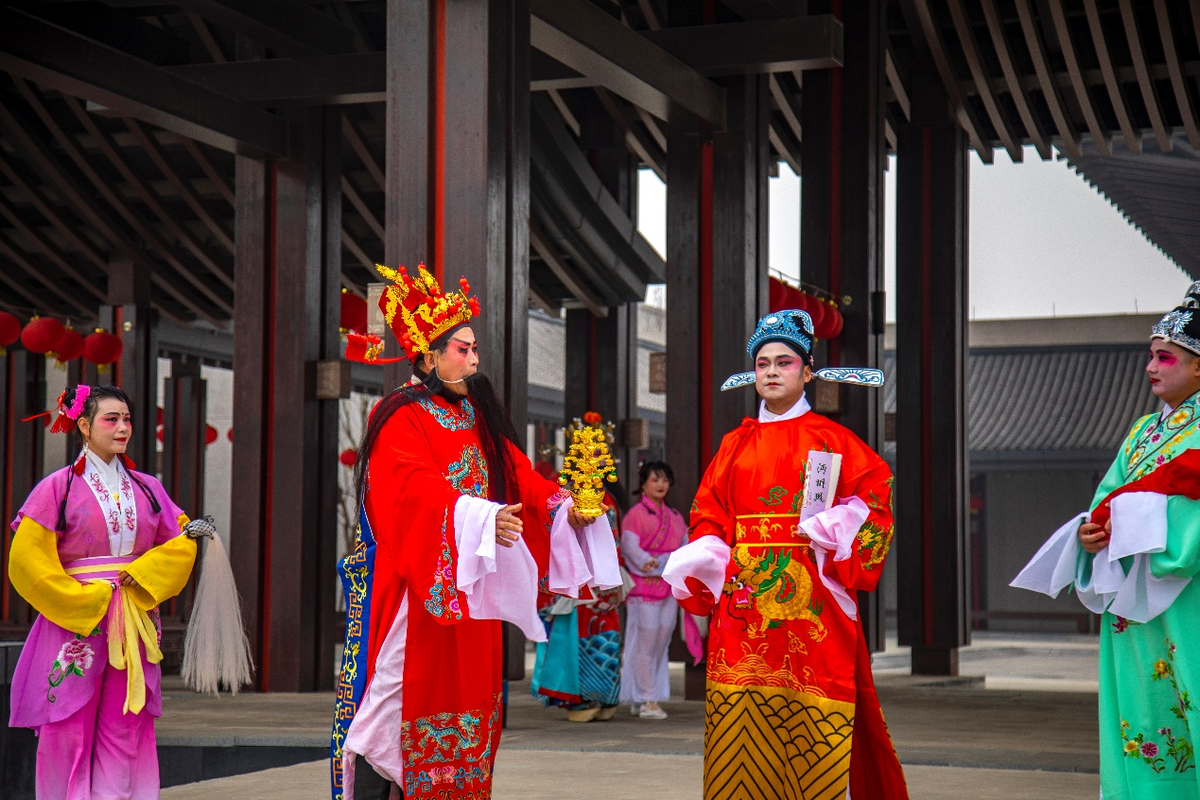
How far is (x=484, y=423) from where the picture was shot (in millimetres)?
3385

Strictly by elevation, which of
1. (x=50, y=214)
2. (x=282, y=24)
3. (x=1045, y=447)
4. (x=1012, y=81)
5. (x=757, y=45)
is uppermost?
(x=1012, y=81)

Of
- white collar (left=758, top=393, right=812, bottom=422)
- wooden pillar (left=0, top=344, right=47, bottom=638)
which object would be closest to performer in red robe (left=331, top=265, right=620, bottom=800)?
white collar (left=758, top=393, right=812, bottom=422)

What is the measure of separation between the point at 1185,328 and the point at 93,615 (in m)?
2.96

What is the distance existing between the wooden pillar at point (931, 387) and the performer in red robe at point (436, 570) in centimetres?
693

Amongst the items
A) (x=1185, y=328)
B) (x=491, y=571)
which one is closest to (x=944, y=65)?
(x=1185, y=328)

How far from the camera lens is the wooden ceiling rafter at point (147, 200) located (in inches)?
372

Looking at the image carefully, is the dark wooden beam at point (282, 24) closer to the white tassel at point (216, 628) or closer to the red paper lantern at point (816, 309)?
the red paper lantern at point (816, 309)

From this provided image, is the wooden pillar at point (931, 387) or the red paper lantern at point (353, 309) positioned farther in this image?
the wooden pillar at point (931, 387)

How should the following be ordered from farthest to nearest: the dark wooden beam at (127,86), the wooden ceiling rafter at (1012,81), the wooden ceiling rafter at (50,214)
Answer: the wooden ceiling rafter at (50,214) < the wooden ceiling rafter at (1012,81) < the dark wooden beam at (127,86)

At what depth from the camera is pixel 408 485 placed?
310 cm

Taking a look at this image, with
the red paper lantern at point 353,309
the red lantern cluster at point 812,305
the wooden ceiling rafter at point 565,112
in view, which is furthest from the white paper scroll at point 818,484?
the wooden ceiling rafter at point 565,112

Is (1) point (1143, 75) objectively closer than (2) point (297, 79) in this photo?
No

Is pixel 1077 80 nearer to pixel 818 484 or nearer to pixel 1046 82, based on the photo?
Answer: pixel 1046 82

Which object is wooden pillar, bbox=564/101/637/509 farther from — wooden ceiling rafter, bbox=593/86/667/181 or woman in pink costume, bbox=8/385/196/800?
woman in pink costume, bbox=8/385/196/800
